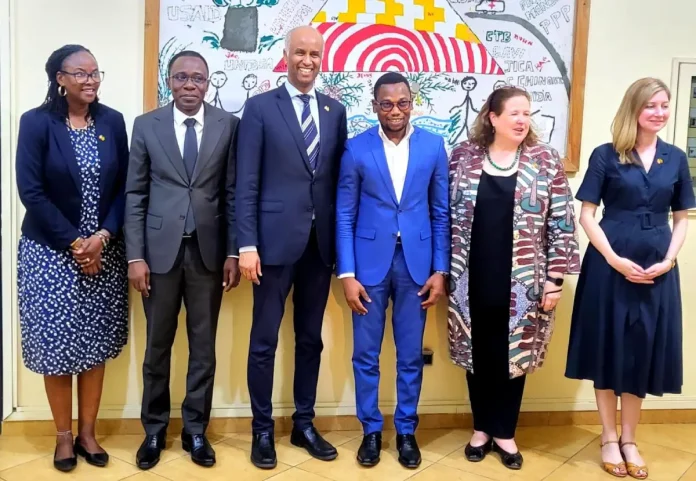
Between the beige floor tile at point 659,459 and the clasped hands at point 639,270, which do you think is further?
the beige floor tile at point 659,459

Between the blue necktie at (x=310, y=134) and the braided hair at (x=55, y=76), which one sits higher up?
the braided hair at (x=55, y=76)

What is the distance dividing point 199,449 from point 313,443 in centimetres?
45

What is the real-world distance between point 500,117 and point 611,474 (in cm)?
146

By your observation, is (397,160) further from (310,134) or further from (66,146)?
(66,146)

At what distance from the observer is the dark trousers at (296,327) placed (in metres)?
2.61

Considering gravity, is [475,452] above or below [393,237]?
below

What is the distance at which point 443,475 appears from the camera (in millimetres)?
2613

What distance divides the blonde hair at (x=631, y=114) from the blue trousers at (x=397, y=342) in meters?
0.92

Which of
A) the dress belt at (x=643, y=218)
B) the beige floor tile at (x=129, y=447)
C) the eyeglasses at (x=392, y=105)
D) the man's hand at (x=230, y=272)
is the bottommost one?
the beige floor tile at (x=129, y=447)

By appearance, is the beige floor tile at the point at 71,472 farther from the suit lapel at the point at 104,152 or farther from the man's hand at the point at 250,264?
the suit lapel at the point at 104,152

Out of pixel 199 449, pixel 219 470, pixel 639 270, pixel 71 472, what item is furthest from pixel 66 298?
pixel 639 270

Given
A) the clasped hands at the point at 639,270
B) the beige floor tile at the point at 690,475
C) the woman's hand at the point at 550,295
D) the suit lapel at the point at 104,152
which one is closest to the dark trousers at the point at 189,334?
the suit lapel at the point at 104,152

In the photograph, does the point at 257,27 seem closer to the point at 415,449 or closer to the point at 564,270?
the point at 564,270

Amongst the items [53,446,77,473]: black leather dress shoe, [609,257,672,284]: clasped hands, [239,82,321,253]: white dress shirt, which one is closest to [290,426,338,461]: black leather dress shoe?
[53,446,77,473]: black leather dress shoe
